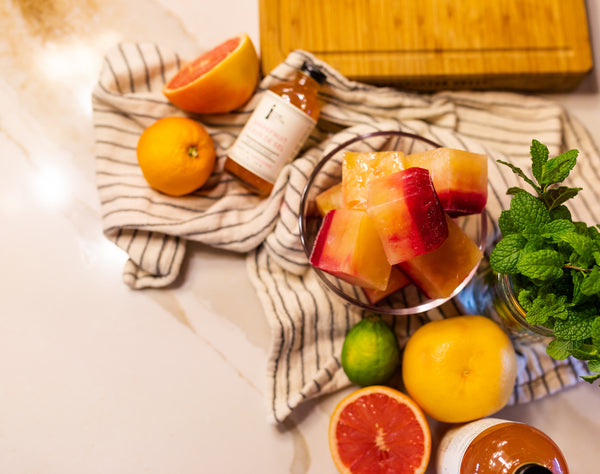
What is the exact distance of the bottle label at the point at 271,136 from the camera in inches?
30.8

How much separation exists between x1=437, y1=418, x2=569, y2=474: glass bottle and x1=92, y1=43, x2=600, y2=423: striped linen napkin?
6.1 inches

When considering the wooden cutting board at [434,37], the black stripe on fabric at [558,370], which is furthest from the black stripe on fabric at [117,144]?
the black stripe on fabric at [558,370]

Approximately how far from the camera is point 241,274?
2.85 feet

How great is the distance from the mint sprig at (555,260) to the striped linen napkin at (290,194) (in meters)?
0.24

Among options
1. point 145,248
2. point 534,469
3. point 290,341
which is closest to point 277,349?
point 290,341

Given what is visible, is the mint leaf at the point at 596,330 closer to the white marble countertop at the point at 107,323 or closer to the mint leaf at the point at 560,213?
the mint leaf at the point at 560,213

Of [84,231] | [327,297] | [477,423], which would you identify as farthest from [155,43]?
[477,423]

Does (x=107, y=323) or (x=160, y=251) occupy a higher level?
(x=160, y=251)

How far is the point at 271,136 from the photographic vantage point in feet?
2.59

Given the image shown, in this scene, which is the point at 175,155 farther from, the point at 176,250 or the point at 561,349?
the point at 561,349

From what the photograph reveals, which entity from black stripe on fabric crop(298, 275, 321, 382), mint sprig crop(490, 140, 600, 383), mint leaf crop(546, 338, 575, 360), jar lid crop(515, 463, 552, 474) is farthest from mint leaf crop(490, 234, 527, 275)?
black stripe on fabric crop(298, 275, 321, 382)

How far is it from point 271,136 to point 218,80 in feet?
0.40

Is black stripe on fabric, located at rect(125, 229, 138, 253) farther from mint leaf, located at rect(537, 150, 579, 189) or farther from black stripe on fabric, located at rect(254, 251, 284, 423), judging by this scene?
mint leaf, located at rect(537, 150, 579, 189)

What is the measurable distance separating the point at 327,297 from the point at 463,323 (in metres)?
0.22
